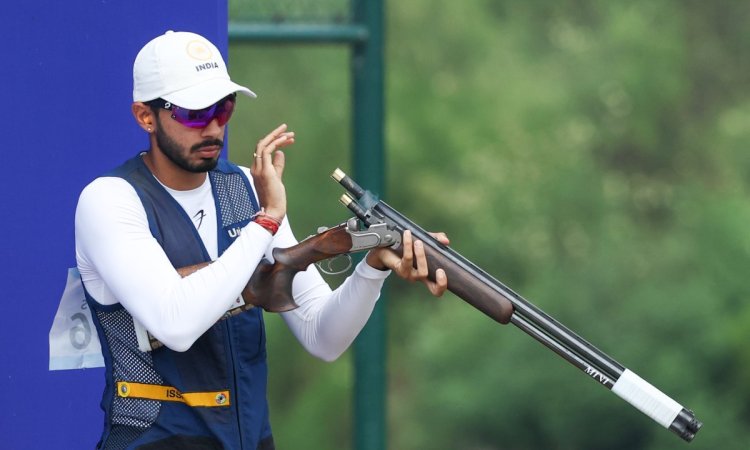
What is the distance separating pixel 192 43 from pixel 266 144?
33cm

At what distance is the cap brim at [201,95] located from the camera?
3.52 meters

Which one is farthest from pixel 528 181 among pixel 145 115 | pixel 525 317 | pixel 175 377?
pixel 175 377

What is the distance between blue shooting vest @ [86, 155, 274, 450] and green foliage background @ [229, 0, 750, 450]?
8032 mm

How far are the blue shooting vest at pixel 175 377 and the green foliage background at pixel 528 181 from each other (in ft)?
26.4

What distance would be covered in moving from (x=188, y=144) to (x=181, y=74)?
7.1 inches

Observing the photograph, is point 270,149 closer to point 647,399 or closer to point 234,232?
point 234,232

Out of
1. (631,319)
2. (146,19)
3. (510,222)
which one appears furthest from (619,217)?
(146,19)

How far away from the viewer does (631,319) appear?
11391 mm

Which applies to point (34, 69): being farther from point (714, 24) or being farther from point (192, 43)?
point (714, 24)

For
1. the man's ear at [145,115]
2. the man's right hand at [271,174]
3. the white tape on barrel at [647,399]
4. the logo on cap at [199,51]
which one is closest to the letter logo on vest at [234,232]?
the man's right hand at [271,174]

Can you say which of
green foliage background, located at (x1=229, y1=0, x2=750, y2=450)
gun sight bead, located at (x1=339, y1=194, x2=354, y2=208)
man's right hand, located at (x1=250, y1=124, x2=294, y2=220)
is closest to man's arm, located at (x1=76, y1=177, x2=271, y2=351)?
man's right hand, located at (x1=250, y1=124, x2=294, y2=220)

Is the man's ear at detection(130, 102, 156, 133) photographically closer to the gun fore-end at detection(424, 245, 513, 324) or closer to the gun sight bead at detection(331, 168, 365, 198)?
the gun sight bead at detection(331, 168, 365, 198)

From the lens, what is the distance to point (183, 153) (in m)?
3.57

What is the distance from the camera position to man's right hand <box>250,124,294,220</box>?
11.8 ft
